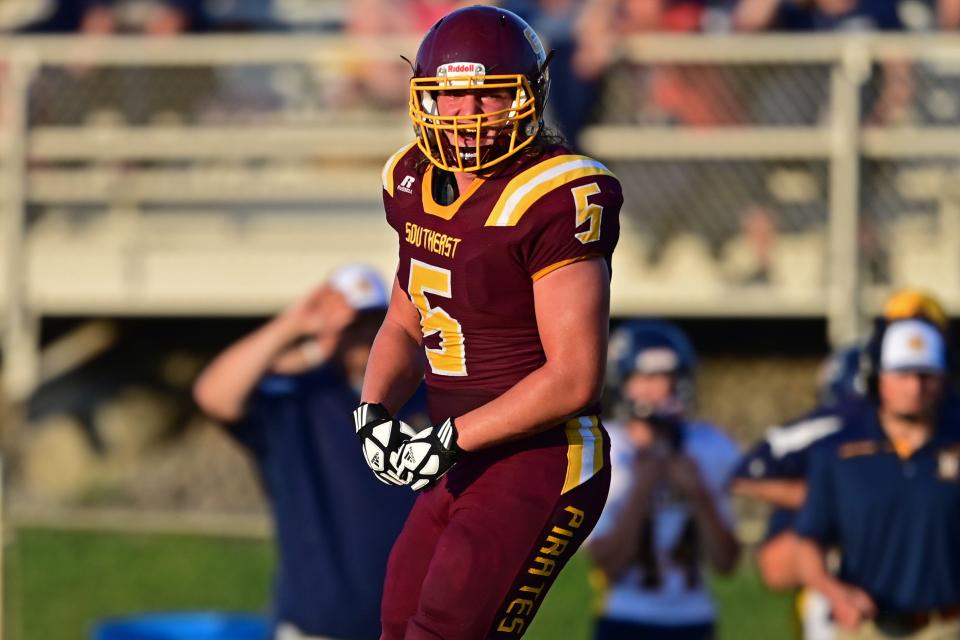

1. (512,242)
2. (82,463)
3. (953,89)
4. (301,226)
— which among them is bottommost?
(82,463)

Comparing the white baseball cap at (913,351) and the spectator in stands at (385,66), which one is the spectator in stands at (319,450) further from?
the spectator in stands at (385,66)

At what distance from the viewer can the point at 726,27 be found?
40.8 ft

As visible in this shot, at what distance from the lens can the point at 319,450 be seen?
744 cm

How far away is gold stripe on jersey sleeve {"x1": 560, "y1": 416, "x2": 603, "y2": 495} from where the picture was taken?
465 centimetres

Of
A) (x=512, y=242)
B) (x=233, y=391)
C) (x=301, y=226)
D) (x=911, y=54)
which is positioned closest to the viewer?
(x=512, y=242)

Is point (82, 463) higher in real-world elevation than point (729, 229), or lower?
lower

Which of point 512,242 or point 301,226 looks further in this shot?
point 301,226

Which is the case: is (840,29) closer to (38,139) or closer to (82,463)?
(38,139)

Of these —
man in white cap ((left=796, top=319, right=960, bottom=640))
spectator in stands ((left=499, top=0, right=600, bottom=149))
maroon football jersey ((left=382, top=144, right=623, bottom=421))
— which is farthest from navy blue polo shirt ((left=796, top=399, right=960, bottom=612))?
spectator in stands ((left=499, top=0, right=600, bottom=149))

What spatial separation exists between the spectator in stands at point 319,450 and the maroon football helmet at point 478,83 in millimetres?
2664

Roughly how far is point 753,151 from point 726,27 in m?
0.86

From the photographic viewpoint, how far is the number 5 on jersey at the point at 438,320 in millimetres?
4688

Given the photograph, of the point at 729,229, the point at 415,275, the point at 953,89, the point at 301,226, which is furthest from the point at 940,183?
the point at 415,275

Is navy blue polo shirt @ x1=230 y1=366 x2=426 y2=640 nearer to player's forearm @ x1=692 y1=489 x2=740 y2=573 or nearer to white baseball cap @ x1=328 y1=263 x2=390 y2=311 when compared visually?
white baseball cap @ x1=328 y1=263 x2=390 y2=311
